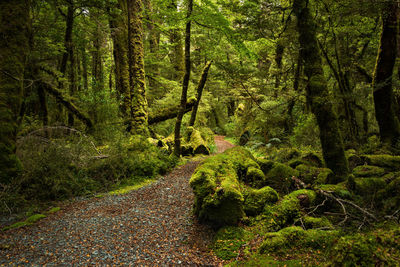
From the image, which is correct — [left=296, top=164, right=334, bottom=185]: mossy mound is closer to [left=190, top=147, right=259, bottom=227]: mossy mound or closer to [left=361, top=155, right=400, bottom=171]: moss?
[left=361, top=155, right=400, bottom=171]: moss

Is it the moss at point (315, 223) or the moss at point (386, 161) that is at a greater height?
the moss at point (386, 161)

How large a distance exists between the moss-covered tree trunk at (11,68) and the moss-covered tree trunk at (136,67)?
4.47 metres

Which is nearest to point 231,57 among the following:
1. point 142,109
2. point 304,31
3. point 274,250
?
point 142,109

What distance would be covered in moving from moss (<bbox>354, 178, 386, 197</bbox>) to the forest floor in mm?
3558

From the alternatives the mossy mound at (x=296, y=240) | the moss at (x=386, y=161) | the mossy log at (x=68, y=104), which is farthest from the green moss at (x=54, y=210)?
the moss at (x=386, y=161)

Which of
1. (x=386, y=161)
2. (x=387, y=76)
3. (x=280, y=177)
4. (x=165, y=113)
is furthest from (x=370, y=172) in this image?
(x=165, y=113)

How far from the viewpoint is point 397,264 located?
181cm

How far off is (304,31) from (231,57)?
1572cm

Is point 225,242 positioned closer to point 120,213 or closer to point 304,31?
point 120,213

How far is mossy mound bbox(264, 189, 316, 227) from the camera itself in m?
4.26

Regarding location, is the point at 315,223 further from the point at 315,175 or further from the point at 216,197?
the point at 315,175

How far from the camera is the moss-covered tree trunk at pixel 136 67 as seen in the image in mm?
9648

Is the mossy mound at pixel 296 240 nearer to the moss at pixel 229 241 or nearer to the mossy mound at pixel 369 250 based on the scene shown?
the moss at pixel 229 241

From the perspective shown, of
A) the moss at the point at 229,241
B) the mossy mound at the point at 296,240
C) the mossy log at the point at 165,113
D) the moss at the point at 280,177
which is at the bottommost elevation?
the moss at the point at 229,241
